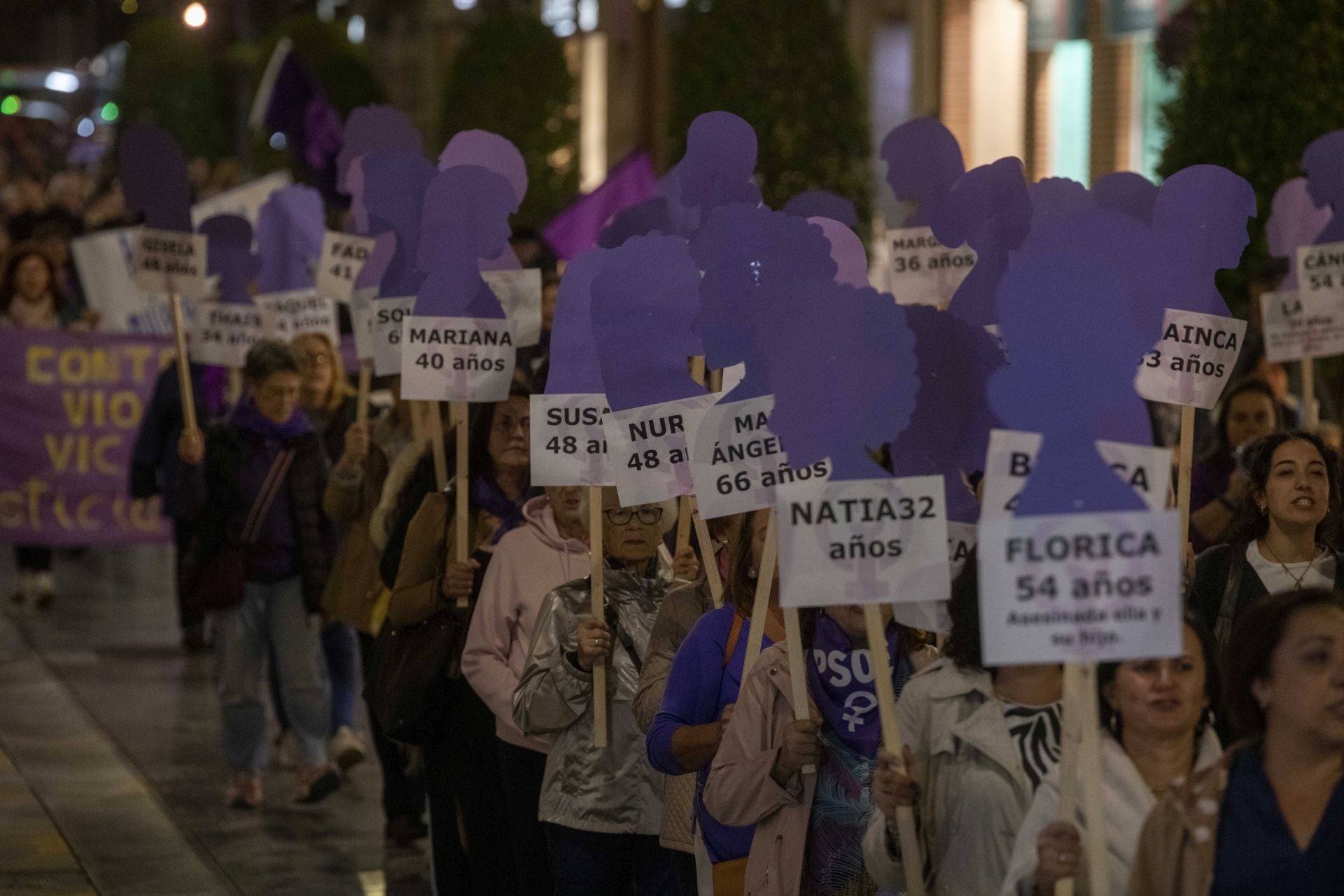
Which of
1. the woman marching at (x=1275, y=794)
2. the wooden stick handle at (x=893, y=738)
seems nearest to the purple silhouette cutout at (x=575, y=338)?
the wooden stick handle at (x=893, y=738)

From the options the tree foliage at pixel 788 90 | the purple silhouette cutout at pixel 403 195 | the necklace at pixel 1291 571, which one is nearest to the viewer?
the necklace at pixel 1291 571

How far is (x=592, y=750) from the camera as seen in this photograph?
6.24 meters

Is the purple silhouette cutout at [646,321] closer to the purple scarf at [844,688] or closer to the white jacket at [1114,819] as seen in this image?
the purple scarf at [844,688]

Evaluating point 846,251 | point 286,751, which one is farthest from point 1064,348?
point 286,751

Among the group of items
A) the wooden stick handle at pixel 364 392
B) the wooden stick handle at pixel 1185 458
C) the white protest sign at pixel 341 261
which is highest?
the white protest sign at pixel 341 261

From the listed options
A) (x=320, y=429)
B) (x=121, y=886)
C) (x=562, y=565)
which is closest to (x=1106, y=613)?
(x=562, y=565)

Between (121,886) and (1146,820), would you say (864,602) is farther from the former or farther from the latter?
(121,886)

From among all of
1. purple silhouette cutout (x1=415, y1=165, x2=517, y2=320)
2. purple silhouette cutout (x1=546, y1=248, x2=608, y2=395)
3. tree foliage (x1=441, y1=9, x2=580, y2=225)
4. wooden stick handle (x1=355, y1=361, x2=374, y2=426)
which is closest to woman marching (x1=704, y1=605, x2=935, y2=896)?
purple silhouette cutout (x1=546, y1=248, x2=608, y2=395)

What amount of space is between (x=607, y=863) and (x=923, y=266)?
3.86 metres

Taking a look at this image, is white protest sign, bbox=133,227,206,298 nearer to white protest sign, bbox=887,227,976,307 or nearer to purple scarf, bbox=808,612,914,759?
white protest sign, bbox=887,227,976,307

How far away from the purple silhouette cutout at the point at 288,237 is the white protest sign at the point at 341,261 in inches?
52.4

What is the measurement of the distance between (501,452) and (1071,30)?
11.8 metres

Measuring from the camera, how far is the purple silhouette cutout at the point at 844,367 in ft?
16.0

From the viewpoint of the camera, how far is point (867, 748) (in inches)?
205
